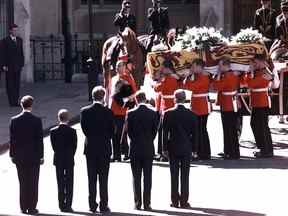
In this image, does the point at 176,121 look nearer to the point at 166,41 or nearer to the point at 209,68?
the point at 209,68

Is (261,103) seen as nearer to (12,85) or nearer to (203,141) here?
(203,141)

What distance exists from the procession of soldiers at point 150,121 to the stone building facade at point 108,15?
6142mm

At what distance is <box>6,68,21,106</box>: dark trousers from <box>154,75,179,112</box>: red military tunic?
9343mm

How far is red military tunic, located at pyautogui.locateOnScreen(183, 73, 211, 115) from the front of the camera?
52.3 ft

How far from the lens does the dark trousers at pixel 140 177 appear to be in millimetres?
12445

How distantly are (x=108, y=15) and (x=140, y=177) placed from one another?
877 inches

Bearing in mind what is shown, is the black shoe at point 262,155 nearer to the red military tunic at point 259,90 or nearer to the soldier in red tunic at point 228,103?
the soldier in red tunic at point 228,103

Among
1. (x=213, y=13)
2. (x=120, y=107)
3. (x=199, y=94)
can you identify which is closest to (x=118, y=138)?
(x=120, y=107)

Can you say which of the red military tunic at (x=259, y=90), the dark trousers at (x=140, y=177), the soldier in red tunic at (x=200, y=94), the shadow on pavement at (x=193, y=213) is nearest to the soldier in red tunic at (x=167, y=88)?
the soldier in red tunic at (x=200, y=94)

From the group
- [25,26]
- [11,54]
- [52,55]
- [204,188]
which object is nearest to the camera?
[204,188]

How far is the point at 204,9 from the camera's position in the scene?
31.0 meters

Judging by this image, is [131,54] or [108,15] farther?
[108,15]

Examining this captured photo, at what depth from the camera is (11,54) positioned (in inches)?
958

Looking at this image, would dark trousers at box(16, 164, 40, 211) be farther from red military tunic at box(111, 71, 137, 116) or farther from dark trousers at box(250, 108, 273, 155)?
dark trousers at box(250, 108, 273, 155)
